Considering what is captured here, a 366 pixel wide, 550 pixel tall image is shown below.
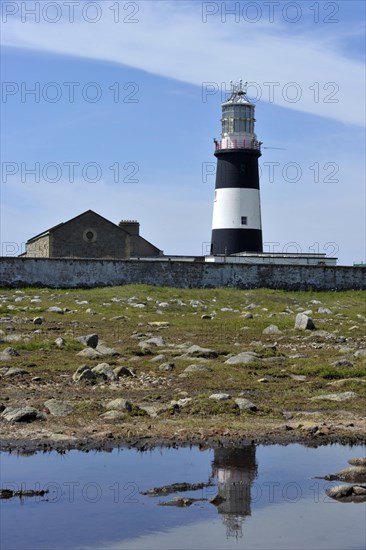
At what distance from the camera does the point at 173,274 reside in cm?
3734

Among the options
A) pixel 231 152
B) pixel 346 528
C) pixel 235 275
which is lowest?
pixel 346 528

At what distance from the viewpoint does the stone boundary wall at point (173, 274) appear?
35500 millimetres

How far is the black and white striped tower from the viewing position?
51.9 m

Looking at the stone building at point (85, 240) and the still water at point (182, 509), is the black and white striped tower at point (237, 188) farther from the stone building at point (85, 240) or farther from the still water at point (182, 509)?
the still water at point (182, 509)

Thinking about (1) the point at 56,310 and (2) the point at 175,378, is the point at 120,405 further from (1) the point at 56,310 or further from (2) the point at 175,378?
(1) the point at 56,310

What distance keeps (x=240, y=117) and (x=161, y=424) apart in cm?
4325

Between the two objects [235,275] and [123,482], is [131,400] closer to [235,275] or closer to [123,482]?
[123,482]

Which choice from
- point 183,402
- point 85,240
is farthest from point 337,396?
point 85,240

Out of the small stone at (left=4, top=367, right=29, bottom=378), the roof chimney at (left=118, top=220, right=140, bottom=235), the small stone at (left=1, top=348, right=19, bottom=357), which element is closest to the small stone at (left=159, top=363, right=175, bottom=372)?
the small stone at (left=4, top=367, right=29, bottom=378)

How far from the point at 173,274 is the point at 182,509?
2888 cm

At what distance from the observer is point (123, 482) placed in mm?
9445

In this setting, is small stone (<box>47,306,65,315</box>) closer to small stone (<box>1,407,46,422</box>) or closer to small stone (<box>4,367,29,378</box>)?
small stone (<box>4,367,29,378</box>)

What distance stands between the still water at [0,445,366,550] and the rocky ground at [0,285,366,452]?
1.97 ft

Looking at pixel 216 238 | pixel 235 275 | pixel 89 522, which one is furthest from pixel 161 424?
pixel 216 238
